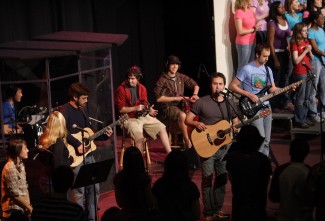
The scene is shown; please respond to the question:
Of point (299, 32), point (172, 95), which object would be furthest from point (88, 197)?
point (299, 32)

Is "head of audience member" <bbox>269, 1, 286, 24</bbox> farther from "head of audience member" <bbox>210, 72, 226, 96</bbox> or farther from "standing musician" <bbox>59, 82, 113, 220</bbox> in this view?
"standing musician" <bbox>59, 82, 113, 220</bbox>

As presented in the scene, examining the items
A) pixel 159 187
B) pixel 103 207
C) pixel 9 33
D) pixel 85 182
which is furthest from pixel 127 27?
pixel 159 187

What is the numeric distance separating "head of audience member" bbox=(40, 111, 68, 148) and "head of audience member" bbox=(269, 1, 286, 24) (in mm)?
6256

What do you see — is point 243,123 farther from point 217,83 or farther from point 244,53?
point 244,53

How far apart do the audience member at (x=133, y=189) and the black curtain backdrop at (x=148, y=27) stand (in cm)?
841

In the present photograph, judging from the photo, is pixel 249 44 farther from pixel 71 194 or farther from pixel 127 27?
pixel 71 194

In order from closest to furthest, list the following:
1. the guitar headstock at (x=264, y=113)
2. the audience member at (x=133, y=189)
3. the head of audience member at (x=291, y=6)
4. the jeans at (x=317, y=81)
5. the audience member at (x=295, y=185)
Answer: the audience member at (x=133, y=189) < the audience member at (x=295, y=185) < the guitar headstock at (x=264, y=113) < the jeans at (x=317, y=81) < the head of audience member at (x=291, y=6)

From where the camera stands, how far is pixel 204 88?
1723cm

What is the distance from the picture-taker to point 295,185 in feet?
23.3

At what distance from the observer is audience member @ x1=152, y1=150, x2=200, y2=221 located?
6863mm

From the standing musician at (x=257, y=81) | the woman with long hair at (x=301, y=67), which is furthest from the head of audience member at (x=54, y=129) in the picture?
the woman with long hair at (x=301, y=67)

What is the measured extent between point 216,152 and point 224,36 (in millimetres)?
5478

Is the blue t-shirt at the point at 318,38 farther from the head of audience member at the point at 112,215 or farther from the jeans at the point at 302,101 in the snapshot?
the head of audience member at the point at 112,215

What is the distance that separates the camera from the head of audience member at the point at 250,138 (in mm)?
7621
